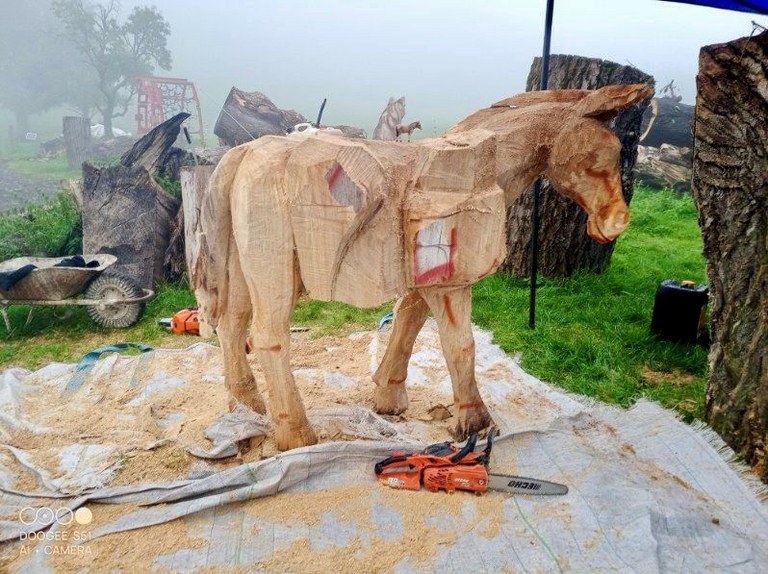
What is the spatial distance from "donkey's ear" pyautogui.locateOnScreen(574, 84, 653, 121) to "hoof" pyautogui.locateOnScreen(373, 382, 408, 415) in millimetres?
1781

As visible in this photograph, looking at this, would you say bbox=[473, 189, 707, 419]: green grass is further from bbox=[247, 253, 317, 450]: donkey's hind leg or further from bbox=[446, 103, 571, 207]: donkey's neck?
bbox=[247, 253, 317, 450]: donkey's hind leg

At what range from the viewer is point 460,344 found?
2746 millimetres

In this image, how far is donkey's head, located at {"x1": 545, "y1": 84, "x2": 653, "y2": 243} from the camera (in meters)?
2.52

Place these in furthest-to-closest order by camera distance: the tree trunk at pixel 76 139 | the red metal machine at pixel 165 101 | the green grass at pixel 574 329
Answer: the tree trunk at pixel 76 139 < the red metal machine at pixel 165 101 < the green grass at pixel 574 329

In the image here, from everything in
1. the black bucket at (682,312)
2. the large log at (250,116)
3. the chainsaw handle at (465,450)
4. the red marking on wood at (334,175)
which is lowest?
the chainsaw handle at (465,450)

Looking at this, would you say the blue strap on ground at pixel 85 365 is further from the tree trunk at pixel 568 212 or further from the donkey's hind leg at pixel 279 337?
the tree trunk at pixel 568 212

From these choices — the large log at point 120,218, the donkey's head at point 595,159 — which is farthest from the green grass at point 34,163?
the donkey's head at point 595,159

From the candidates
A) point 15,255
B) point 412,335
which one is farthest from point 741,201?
point 15,255

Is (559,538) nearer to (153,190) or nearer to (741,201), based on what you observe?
(741,201)

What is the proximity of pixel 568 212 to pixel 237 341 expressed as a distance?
379cm

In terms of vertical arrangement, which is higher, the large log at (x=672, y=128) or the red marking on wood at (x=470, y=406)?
the large log at (x=672, y=128)

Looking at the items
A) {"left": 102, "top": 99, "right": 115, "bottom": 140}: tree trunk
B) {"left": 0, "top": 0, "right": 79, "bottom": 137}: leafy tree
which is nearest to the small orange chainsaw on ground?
{"left": 0, "top": 0, "right": 79, "bottom": 137}: leafy tree

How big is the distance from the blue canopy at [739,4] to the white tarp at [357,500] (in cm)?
199

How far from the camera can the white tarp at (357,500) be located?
2107 mm
